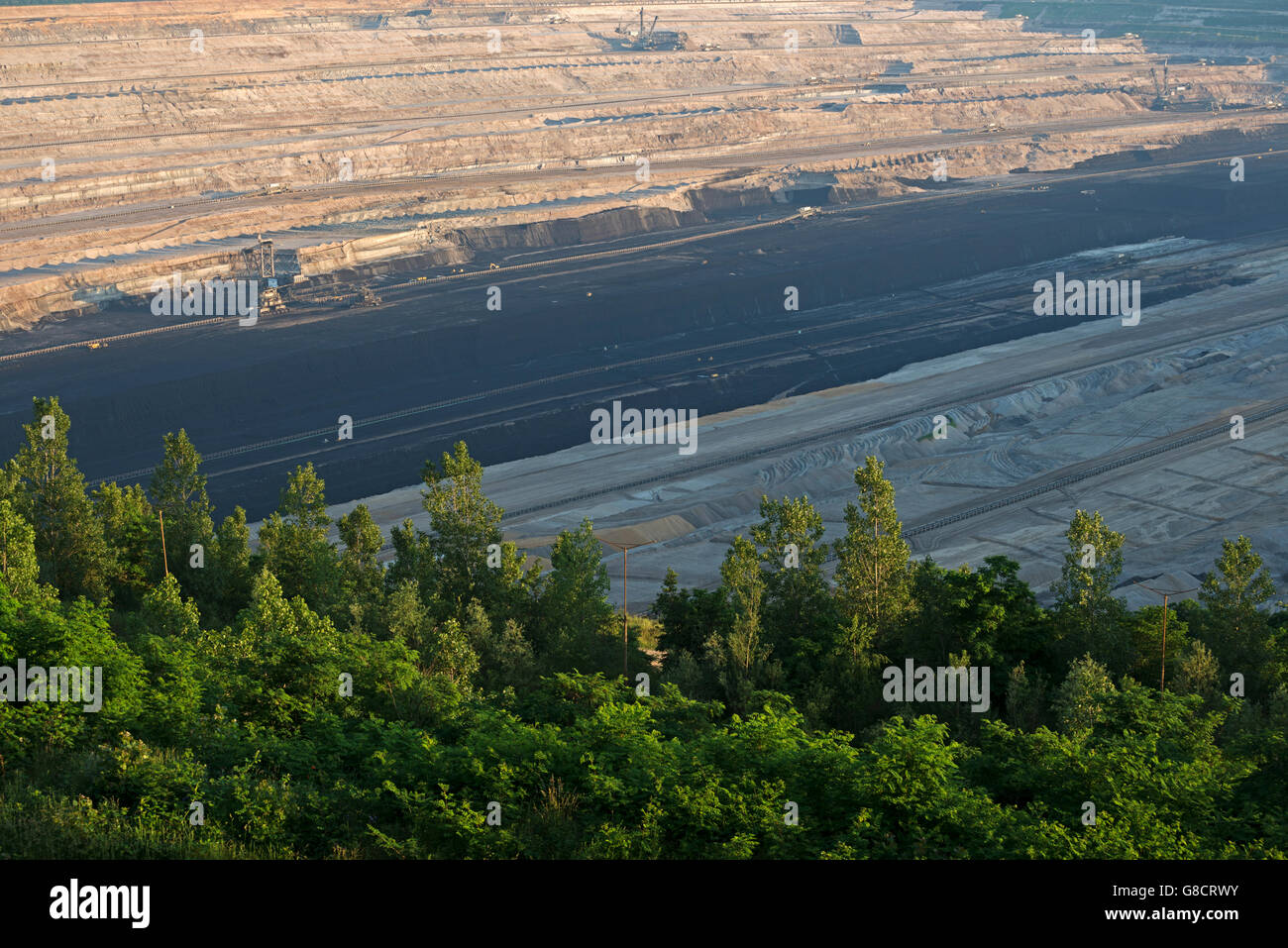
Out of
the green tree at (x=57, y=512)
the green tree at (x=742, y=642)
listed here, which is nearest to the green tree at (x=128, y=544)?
the green tree at (x=57, y=512)

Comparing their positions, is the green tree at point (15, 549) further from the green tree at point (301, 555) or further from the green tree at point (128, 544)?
the green tree at point (301, 555)

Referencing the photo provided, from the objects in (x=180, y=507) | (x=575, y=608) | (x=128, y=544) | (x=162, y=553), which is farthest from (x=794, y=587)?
(x=128, y=544)

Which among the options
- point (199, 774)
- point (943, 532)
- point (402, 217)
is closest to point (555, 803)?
point (199, 774)

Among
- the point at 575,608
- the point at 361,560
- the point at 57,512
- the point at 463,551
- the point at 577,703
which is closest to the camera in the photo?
the point at 577,703

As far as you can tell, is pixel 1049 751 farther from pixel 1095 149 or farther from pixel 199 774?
pixel 1095 149

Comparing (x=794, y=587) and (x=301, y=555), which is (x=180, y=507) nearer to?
(x=301, y=555)

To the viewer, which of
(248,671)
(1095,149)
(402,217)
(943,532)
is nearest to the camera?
(248,671)

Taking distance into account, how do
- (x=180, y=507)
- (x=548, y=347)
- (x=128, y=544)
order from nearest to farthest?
(x=128, y=544) → (x=180, y=507) → (x=548, y=347)
